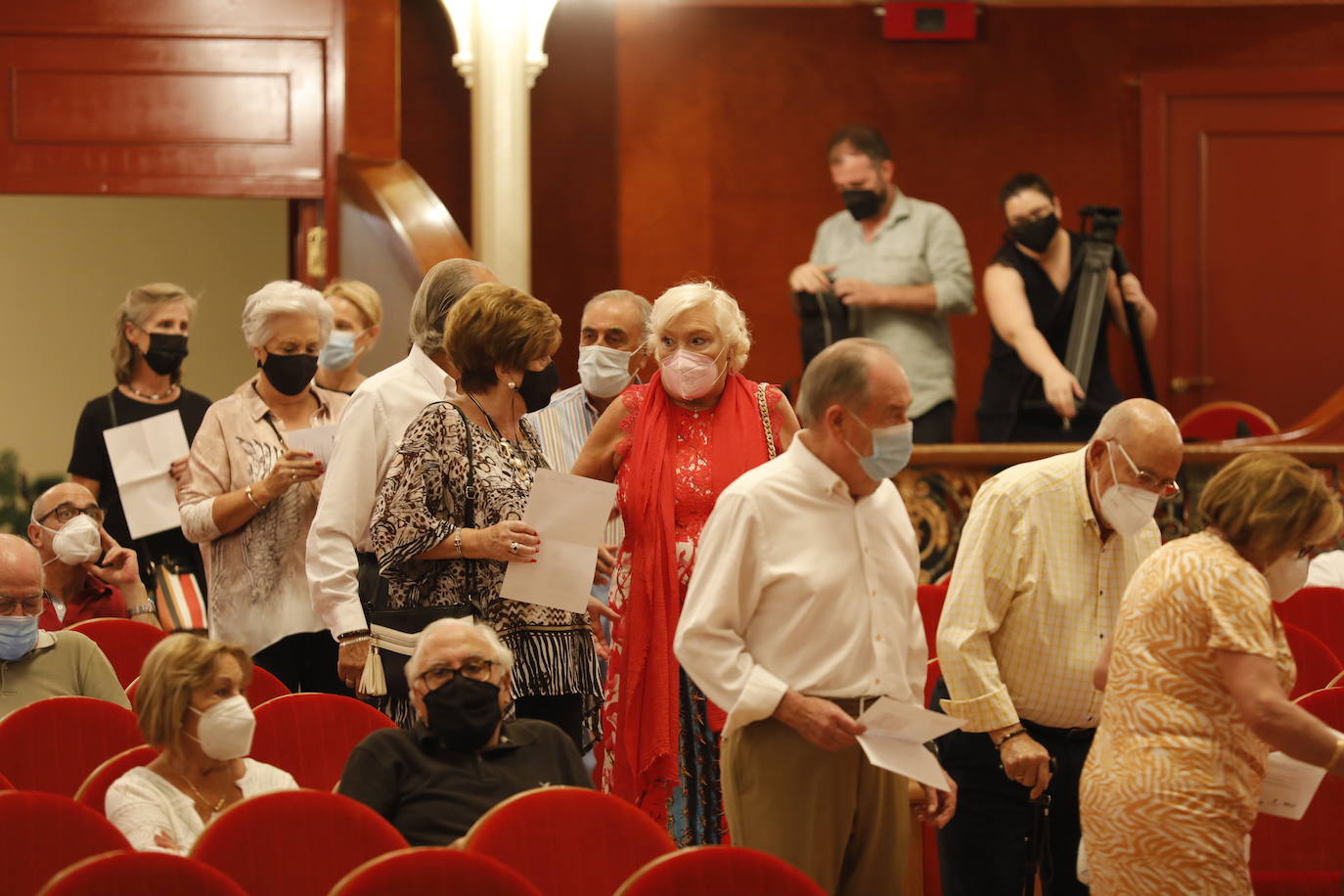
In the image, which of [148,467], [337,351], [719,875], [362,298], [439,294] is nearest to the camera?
[719,875]

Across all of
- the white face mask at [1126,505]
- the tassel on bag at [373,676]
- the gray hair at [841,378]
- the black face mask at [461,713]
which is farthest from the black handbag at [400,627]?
the white face mask at [1126,505]

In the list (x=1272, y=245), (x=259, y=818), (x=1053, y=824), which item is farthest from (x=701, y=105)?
(x=259, y=818)

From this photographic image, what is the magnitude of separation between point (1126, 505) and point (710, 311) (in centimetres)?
94

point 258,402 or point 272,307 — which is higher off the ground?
point 272,307

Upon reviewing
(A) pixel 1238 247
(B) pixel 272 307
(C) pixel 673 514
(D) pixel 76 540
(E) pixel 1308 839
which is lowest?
(E) pixel 1308 839

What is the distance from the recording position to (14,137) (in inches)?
289

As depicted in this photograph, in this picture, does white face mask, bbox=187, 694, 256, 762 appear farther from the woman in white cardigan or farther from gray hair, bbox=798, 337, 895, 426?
gray hair, bbox=798, 337, 895, 426

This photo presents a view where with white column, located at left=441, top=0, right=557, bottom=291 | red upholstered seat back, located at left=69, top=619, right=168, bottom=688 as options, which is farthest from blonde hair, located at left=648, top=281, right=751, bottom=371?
white column, located at left=441, top=0, right=557, bottom=291

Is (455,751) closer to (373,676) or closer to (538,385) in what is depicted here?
(373,676)

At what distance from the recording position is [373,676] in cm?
344

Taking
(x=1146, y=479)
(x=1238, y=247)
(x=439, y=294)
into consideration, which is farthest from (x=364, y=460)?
(x=1238, y=247)

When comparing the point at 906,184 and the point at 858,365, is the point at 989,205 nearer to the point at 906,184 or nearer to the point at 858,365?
the point at 906,184

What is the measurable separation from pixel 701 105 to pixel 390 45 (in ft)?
5.12

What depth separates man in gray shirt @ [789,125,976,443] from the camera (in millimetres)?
6551
